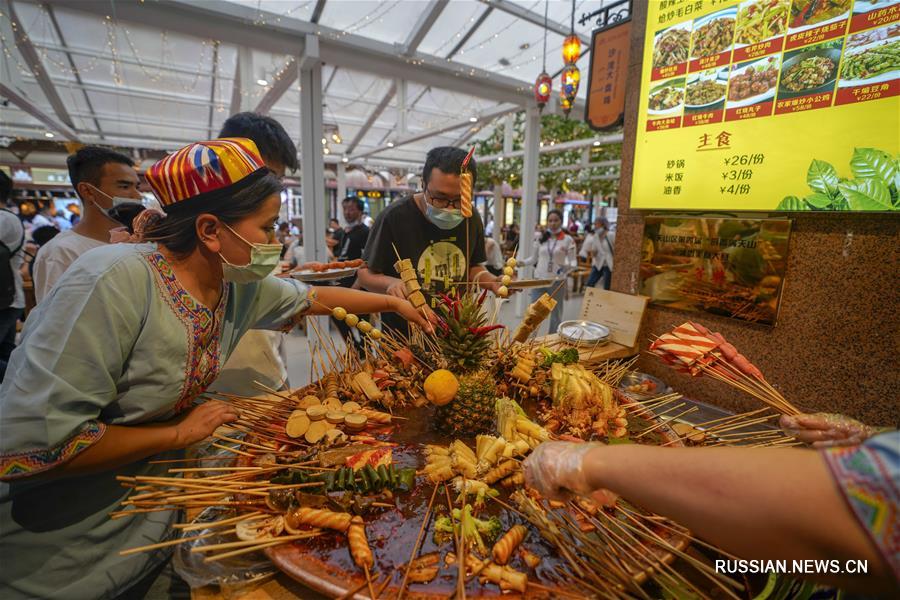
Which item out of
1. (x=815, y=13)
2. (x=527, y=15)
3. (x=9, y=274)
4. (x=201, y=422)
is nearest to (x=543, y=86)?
(x=527, y=15)

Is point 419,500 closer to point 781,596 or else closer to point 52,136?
point 781,596

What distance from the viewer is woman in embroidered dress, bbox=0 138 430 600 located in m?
1.07

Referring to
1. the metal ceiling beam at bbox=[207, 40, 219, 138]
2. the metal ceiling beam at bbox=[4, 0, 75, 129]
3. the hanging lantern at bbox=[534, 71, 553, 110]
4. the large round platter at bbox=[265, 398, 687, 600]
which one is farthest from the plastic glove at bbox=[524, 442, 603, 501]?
the metal ceiling beam at bbox=[4, 0, 75, 129]

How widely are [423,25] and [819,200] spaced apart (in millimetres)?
5772

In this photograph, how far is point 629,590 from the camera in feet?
3.11

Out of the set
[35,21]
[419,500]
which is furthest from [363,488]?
[35,21]

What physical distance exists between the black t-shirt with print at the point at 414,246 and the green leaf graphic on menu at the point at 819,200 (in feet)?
7.26

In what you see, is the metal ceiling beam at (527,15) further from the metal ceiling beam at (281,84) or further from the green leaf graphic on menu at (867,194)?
the green leaf graphic on menu at (867,194)

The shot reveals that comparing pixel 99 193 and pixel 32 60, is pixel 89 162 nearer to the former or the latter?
pixel 99 193

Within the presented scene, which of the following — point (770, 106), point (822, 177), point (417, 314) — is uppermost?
point (770, 106)

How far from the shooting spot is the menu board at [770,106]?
2.24 metres

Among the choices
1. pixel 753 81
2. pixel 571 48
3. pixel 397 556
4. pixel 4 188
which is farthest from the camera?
pixel 571 48

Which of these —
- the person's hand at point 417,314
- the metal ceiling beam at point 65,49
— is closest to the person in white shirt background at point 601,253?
the person's hand at point 417,314

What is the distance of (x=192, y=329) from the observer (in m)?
1.39
